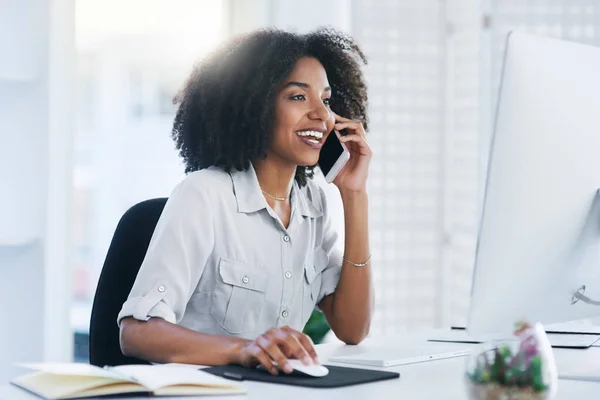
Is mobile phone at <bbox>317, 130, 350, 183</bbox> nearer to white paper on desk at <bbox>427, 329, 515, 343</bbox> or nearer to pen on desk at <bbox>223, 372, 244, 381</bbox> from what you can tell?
white paper on desk at <bbox>427, 329, 515, 343</bbox>

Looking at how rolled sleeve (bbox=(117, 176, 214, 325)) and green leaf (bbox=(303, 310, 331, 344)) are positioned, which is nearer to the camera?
rolled sleeve (bbox=(117, 176, 214, 325))

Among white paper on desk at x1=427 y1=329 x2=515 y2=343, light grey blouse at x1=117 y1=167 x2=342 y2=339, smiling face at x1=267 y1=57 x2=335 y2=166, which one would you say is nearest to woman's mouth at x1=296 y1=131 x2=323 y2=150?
smiling face at x1=267 y1=57 x2=335 y2=166

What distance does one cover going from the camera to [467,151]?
357 cm

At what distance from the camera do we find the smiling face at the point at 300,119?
6.42 ft

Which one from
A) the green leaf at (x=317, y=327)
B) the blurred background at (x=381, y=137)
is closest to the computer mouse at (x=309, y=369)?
the blurred background at (x=381, y=137)

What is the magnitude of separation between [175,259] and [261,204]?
27 centimetres

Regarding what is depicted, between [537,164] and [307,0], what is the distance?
2559 millimetres

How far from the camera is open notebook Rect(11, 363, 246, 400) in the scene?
3.75ft

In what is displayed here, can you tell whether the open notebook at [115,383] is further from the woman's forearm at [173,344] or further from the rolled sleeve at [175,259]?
the rolled sleeve at [175,259]

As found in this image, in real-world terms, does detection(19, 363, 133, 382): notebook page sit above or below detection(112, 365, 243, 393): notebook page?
above

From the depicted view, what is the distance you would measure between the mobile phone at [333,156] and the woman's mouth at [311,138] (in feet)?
0.23

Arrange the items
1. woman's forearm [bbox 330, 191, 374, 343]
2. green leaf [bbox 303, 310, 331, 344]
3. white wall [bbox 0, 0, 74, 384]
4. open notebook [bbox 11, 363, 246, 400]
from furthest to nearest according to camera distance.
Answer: green leaf [bbox 303, 310, 331, 344] → white wall [bbox 0, 0, 74, 384] → woman's forearm [bbox 330, 191, 374, 343] → open notebook [bbox 11, 363, 246, 400]

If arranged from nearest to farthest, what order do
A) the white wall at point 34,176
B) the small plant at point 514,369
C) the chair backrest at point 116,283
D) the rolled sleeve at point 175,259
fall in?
the small plant at point 514,369, the rolled sleeve at point 175,259, the chair backrest at point 116,283, the white wall at point 34,176

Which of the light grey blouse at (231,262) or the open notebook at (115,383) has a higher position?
the light grey blouse at (231,262)
